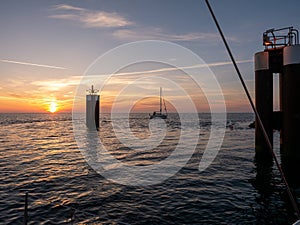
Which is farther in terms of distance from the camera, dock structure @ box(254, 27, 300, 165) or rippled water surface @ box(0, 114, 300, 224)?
dock structure @ box(254, 27, 300, 165)

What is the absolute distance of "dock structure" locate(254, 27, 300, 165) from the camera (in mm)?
15430

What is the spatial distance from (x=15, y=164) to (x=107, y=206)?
12.3m

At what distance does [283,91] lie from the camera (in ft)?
55.4

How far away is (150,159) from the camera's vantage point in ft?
70.2

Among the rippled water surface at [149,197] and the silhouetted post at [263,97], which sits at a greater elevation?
the silhouetted post at [263,97]

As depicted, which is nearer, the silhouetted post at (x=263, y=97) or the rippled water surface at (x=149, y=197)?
the rippled water surface at (x=149, y=197)

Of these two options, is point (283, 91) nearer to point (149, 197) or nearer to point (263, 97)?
point (263, 97)

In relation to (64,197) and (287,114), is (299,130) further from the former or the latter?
(64,197)

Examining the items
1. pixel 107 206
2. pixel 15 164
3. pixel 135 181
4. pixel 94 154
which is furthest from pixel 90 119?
pixel 107 206

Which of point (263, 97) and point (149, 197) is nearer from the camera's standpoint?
point (149, 197)

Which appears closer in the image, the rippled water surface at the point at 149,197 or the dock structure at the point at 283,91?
the rippled water surface at the point at 149,197

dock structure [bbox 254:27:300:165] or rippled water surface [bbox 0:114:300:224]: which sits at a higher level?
dock structure [bbox 254:27:300:165]

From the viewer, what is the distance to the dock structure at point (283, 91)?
50.6 feet

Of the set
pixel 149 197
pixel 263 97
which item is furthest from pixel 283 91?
pixel 149 197
